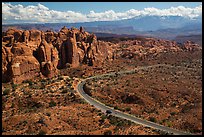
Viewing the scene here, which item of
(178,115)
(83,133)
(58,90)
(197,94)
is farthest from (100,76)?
(83,133)

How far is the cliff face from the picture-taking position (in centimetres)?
5866

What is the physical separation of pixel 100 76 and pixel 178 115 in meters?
29.6

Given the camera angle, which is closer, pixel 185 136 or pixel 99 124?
pixel 185 136

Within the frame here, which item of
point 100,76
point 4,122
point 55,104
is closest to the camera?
point 4,122

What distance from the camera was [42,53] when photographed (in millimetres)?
64562

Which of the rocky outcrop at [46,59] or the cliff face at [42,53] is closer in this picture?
the cliff face at [42,53]

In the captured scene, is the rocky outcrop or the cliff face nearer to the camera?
the cliff face

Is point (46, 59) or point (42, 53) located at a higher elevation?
point (42, 53)

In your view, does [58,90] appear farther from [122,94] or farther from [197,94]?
[197,94]

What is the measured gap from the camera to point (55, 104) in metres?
45.9

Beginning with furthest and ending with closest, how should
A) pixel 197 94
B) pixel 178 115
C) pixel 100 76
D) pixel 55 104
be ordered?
1. pixel 100 76
2. pixel 197 94
3. pixel 55 104
4. pixel 178 115

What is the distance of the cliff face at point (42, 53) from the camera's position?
58656 millimetres

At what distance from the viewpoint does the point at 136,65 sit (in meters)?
83.8

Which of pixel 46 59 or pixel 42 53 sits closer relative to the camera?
pixel 42 53
